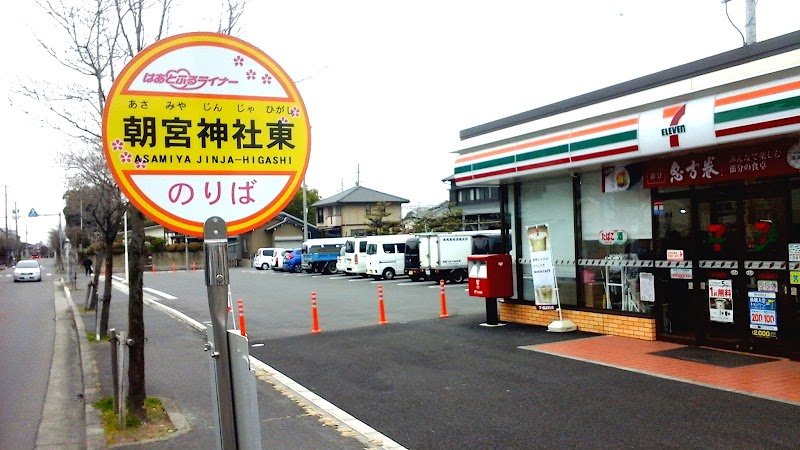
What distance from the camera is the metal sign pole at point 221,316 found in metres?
2.96

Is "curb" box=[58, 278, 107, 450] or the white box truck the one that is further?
the white box truck

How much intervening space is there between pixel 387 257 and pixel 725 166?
1101 inches

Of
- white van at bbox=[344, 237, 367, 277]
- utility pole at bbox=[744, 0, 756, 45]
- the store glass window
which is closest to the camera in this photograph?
the store glass window

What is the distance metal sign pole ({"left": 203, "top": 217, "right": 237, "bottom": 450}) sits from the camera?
116 inches

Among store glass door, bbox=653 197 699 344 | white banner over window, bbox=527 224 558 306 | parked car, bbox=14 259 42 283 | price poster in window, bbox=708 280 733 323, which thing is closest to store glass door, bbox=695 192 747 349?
price poster in window, bbox=708 280 733 323

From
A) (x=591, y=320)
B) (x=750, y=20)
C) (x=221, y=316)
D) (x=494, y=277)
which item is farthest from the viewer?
(x=494, y=277)

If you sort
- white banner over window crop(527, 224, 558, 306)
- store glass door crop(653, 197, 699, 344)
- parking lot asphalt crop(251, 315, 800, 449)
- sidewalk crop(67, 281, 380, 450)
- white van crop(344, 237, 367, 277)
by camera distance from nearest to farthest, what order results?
parking lot asphalt crop(251, 315, 800, 449) → sidewalk crop(67, 281, 380, 450) → store glass door crop(653, 197, 699, 344) → white banner over window crop(527, 224, 558, 306) → white van crop(344, 237, 367, 277)

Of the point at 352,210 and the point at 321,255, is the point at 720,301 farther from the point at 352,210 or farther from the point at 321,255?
the point at 352,210

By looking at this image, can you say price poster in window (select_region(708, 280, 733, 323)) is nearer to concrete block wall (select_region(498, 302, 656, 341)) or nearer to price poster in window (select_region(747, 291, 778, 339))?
price poster in window (select_region(747, 291, 778, 339))

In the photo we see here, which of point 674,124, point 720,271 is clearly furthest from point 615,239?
point 674,124

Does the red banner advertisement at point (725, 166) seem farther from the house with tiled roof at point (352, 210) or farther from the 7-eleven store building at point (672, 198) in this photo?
the house with tiled roof at point (352, 210)

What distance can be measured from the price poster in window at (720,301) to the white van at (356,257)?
28871 millimetres

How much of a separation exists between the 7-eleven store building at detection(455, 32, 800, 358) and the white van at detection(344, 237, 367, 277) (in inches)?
988

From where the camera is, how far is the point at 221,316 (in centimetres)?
301
